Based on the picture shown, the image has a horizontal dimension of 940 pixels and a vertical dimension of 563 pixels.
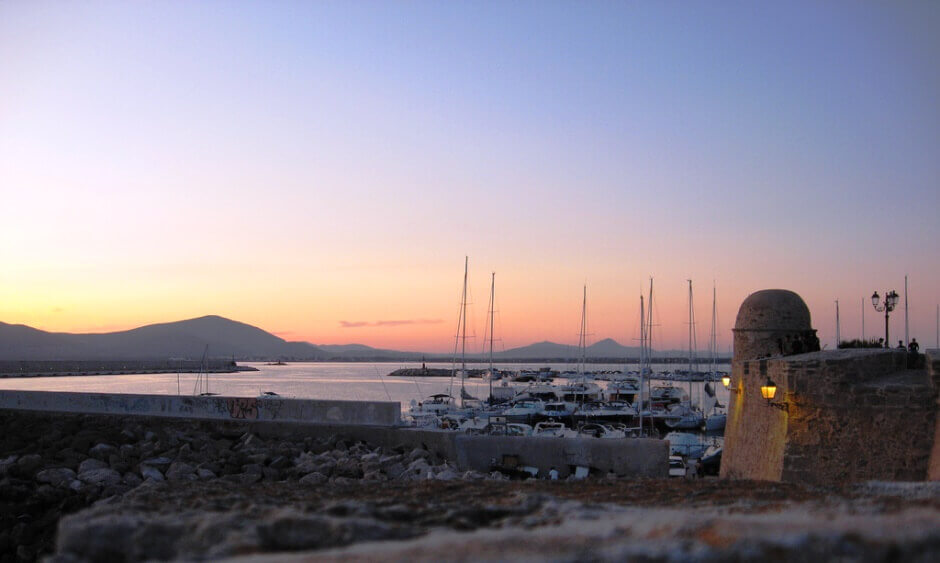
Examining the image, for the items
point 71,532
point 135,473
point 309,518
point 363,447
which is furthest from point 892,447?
point 135,473

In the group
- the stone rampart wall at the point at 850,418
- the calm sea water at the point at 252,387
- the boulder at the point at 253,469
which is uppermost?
the stone rampart wall at the point at 850,418

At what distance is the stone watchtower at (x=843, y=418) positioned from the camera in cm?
1020

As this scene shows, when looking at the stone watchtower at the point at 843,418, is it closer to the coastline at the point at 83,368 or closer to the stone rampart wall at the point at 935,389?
the stone rampart wall at the point at 935,389

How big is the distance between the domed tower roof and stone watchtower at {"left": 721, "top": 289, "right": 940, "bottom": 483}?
155 centimetres

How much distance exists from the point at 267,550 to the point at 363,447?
14.0 meters

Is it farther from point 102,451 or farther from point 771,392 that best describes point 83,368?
point 771,392

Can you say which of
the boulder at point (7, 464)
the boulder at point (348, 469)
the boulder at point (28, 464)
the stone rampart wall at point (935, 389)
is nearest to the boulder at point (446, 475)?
the boulder at point (348, 469)

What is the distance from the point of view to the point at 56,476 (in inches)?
583

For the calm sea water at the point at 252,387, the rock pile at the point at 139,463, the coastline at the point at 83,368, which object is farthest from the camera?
the coastline at the point at 83,368

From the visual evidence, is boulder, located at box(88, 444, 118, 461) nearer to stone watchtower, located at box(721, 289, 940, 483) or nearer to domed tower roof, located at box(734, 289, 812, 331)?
stone watchtower, located at box(721, 289, 940, 483)

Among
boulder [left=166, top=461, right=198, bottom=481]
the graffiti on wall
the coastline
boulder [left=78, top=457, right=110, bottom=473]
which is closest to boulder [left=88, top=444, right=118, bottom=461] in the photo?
boulder [left=78, top=457, right=110, bottom=473]

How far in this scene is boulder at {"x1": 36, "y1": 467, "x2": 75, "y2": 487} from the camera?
14.7 metres

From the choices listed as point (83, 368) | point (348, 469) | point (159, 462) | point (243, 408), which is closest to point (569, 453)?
point (348, 469)

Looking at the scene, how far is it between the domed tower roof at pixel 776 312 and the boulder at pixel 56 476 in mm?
14045
